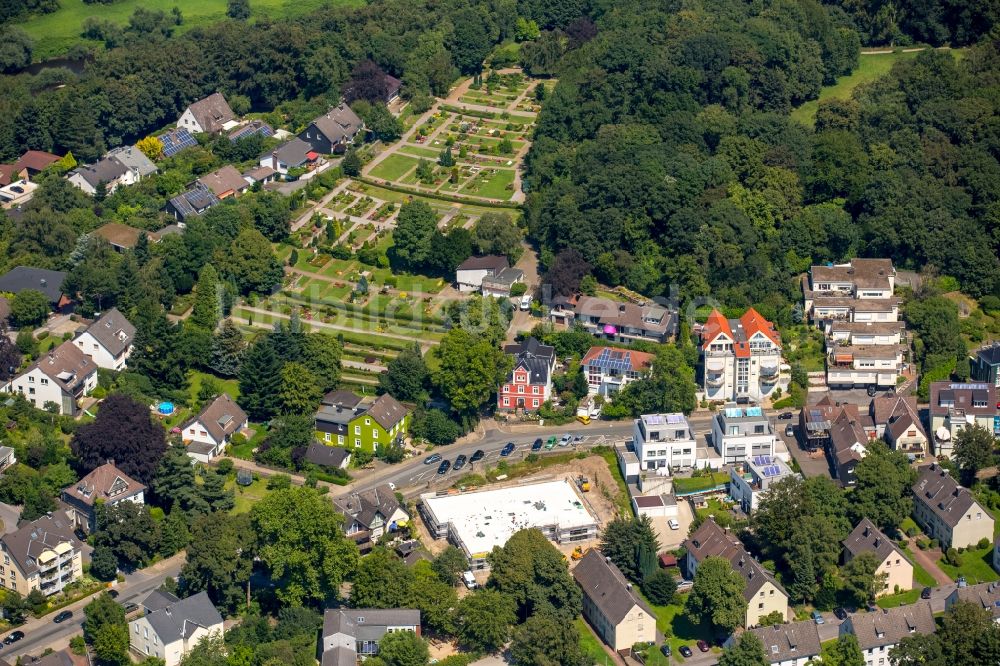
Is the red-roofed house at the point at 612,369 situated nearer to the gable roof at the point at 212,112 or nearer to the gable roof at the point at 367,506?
the gable roof at the point at 367,506

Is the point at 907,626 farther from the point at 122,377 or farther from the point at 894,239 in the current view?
the point at 122,377

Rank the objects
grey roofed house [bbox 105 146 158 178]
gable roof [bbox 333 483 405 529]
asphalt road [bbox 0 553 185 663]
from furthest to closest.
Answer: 1. grey roofed house [bbox 105 146 158 178]
2. gable roof [bbox 333 483 405 529]
3. asphalt road [bbox 0 553 185 663]

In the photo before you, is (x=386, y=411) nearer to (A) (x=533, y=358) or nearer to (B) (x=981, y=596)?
(A) (x=533, y=358)

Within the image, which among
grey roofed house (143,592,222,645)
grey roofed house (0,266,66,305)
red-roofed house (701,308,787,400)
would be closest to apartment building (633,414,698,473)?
red-roofed house (701,308,787,400)

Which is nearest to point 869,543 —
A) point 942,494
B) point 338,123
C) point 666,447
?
point 942,494

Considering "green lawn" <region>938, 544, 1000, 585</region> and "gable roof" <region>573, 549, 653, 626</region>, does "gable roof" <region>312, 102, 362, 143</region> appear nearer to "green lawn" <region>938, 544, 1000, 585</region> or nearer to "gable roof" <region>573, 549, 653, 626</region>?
"gable roof" <region>573, 549, 653, 626</region>

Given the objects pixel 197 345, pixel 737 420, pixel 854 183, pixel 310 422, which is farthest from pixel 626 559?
pixel 854 183
